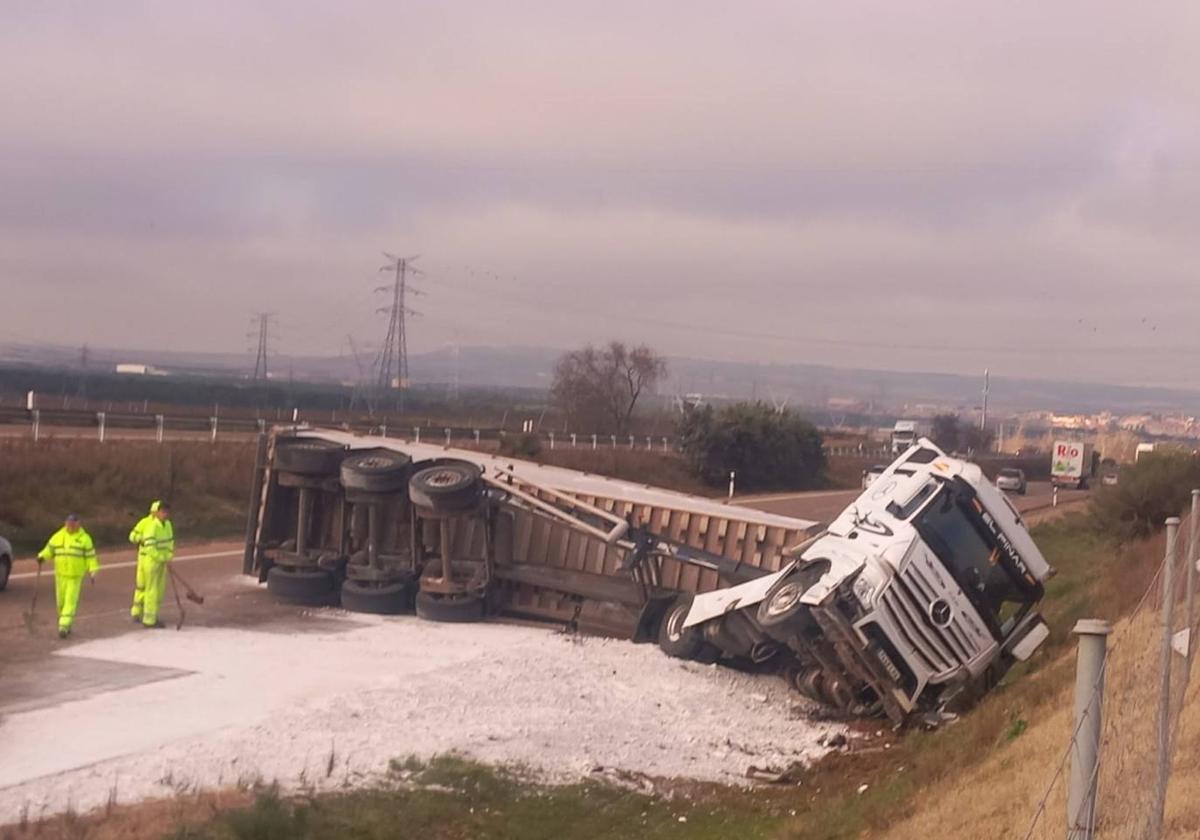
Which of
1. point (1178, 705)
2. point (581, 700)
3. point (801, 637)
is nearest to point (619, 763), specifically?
point (581, 700)

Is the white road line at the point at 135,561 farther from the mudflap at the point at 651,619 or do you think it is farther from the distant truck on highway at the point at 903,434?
the distant truck on highway at the point at 903,434

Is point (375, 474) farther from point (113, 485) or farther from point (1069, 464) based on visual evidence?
point (1069, 464)

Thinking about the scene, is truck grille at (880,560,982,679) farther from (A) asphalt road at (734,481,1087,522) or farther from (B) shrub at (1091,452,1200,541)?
(A) asphalt road at (734,481,1087,522)

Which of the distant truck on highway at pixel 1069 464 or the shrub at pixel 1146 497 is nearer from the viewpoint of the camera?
the shrub at pixel 1146 497

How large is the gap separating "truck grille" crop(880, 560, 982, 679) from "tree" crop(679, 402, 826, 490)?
37826 millimetres

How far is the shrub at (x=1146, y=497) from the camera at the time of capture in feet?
90.3

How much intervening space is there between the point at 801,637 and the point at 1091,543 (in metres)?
18.4

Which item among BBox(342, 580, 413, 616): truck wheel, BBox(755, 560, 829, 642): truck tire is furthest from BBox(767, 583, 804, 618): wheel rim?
BBox(342, 580, 413, 616): truck wheel

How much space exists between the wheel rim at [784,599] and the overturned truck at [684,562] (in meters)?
0.03

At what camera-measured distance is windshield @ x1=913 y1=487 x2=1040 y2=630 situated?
14.7 meters

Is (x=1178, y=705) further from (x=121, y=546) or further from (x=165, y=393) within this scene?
(x=165, y=393)

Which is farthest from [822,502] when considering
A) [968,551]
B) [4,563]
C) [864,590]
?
[864,590]

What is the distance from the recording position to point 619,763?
38.8 ft

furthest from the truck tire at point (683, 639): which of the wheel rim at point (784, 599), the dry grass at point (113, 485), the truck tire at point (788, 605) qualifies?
the dry grass at point (113, 485)
